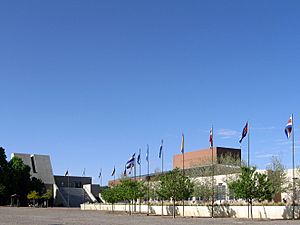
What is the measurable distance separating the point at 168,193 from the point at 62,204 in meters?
82.0

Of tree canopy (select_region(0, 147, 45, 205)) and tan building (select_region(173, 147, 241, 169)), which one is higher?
tan building (select_region(173, 147, 241, 169))

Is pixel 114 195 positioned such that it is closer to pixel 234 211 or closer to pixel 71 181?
pixel 234 211

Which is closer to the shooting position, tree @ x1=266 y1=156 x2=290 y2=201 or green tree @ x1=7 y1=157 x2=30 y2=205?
tree @ x1=266 y1=156 x2=290 y2=201

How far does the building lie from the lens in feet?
445

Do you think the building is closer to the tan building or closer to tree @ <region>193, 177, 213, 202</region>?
the tan building

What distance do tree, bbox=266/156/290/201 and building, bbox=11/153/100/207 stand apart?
2878 inches

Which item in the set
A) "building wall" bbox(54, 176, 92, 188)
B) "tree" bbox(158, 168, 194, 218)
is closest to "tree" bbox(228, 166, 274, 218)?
"tree" bbox(158, 168, 194, 218)

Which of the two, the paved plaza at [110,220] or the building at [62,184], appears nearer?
the paved plaza at [110,220]

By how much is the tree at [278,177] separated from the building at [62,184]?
73.1 meters

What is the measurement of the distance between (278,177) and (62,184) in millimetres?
95092

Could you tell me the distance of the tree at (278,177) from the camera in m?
67.6

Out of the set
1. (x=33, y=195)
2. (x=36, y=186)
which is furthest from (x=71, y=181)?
(x=33, y=195)

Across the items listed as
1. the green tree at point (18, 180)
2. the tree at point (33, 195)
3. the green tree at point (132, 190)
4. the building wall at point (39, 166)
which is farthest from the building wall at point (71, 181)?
the green tree at point (132, 190)

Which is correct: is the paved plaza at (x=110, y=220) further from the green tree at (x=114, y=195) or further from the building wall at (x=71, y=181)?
the building wall at (x=71, y=181)
